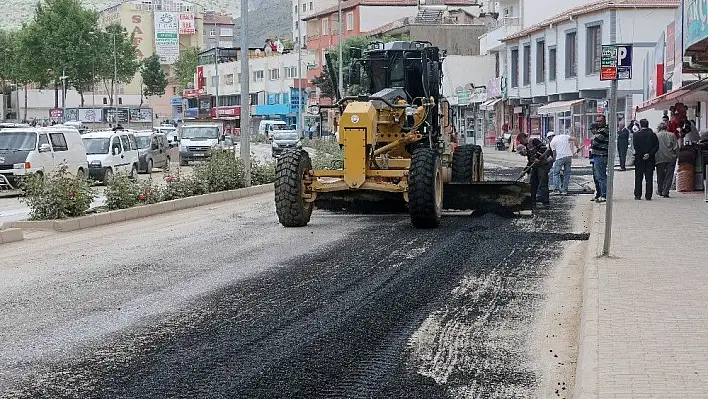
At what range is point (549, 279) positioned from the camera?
510 inches

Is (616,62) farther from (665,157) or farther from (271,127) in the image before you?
(271,127)

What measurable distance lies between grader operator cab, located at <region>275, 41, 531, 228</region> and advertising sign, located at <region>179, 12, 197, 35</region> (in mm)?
157017

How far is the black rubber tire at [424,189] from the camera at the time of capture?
57.5 feet

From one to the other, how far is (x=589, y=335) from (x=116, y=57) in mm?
83189

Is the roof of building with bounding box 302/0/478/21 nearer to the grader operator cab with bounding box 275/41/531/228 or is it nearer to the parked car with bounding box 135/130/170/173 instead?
the parked car with bounding box 135/130/170/173

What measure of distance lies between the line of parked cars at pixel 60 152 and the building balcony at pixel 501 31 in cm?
3356

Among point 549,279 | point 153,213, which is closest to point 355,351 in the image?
point 549,279

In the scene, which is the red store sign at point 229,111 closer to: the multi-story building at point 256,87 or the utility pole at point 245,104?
the multi-story building at point 256,87

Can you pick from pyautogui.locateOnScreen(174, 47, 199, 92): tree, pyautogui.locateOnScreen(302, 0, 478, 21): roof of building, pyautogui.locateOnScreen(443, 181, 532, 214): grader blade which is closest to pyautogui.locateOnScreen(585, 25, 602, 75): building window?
pyautogui.locateOnScreen(443, 181, 532, 214): grader blade

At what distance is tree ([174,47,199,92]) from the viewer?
147375 millimetres

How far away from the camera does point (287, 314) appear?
1045 centimetres

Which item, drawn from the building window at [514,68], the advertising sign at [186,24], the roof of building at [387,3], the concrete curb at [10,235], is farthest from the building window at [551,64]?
the advertising sign at [186,24]

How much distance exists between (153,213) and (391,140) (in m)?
5.61

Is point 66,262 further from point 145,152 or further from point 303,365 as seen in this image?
point 145,152
